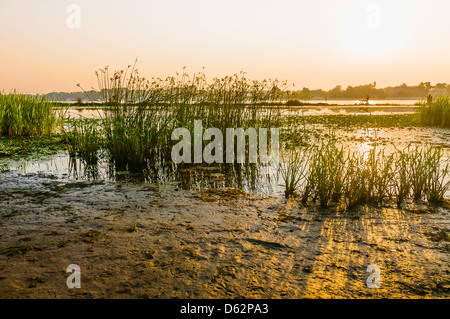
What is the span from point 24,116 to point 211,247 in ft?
33.2

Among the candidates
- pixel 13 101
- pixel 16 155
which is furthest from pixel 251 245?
pixel 13 101

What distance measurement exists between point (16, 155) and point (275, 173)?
6111 millimetres

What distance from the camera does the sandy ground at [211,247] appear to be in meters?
2.53

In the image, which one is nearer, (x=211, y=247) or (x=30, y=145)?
(x=211, y=247)

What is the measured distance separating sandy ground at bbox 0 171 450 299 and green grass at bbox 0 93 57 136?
6633 millimetres

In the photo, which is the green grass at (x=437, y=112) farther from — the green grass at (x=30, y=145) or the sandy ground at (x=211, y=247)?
the green grass at (x=30, y=145)

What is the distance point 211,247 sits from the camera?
3227 mm

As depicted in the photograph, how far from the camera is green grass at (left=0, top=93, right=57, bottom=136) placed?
10383 mm

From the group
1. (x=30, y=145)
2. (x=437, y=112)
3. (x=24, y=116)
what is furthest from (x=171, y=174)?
(x=437, y=112)

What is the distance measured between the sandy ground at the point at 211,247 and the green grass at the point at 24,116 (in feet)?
21.8

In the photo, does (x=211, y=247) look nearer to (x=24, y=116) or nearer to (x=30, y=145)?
(x=30, y=145)

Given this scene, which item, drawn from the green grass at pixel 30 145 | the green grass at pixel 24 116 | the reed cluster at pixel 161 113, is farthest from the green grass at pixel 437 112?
the green grass at pixel 24 116

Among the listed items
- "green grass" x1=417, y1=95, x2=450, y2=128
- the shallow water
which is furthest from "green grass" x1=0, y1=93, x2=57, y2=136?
"green grass" x1=417, y1=95, x2=450, y2=128

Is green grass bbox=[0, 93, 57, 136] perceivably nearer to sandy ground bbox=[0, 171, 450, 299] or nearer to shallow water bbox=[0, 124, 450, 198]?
shallow water bbox=[0, 124, 450, 198]
